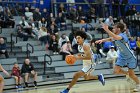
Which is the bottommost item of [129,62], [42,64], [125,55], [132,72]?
[42,64]

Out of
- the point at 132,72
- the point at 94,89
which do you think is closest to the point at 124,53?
the point at 132,72

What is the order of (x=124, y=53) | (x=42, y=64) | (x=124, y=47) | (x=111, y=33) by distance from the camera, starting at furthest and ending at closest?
1. (x=42, y=64)
2. (x=124, y=53)
3. (x=124, y=47)
4. (x=111, y=33)

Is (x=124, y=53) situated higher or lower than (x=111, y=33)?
lower

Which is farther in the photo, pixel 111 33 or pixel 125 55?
pixel 125 55

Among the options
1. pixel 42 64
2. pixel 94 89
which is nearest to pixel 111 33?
pixel 94 89

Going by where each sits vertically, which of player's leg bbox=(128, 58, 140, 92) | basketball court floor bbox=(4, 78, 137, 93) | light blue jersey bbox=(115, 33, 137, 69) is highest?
light blue jersey bbox=(115, 33, 137, 69)

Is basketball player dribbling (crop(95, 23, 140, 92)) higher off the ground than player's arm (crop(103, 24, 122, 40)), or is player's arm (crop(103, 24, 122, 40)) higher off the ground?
player's arm (crop(103, 24, 122, 40))

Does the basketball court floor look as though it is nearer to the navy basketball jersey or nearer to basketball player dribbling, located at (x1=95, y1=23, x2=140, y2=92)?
basketball player dribbling, located at (x1=95, y1=23, x2=140, y2=92)

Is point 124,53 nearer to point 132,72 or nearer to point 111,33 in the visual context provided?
point 132,72

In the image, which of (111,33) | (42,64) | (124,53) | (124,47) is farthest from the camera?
(42,64)

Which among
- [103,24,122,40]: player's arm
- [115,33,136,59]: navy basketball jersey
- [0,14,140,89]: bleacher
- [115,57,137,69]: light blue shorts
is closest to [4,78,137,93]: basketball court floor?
[115,57,137,69]: light blue shorts

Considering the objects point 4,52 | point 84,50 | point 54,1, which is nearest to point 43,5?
point 54,1

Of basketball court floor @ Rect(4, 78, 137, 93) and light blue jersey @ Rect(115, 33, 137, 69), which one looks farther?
basketball court floor @ Rect(4, 78, 137, 93)

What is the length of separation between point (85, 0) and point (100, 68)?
792 centimetres
